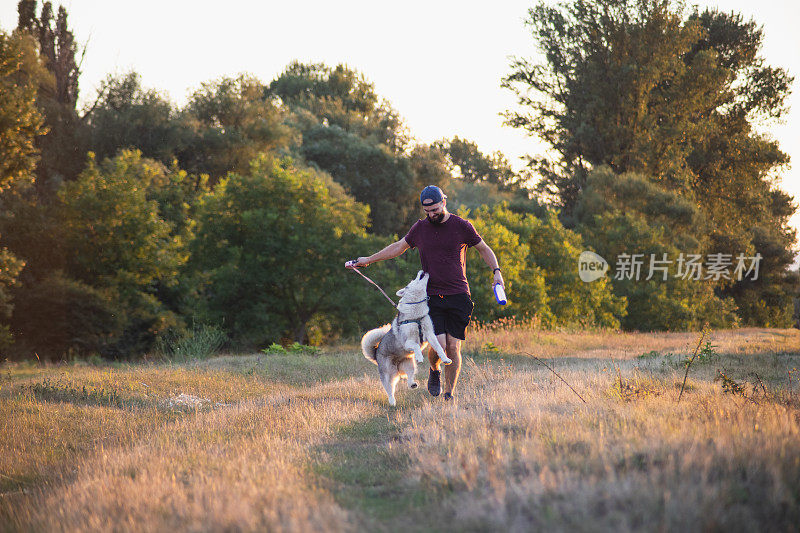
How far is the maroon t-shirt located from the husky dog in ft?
0.52

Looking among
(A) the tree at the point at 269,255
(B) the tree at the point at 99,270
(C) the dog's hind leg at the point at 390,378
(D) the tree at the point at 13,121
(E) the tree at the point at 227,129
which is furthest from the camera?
(E) the tree at the point at 227,129

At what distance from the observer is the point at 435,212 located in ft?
24.4

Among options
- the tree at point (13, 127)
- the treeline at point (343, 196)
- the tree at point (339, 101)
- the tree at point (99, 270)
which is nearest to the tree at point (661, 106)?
the treeline at point (343, 196)

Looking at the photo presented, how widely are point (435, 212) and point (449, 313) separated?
4.13ft

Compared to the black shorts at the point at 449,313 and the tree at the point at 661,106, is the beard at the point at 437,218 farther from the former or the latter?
the tree at the point at 661,106

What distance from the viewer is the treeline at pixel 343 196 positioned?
24.9 m

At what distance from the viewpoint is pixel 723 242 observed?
42.0 meters

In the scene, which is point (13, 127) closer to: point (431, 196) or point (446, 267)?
point (431, 196)

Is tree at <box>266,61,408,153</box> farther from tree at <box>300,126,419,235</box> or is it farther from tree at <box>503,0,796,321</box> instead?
tree at <box>503,0,796,321</box>

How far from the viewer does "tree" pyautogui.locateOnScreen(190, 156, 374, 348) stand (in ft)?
86.0

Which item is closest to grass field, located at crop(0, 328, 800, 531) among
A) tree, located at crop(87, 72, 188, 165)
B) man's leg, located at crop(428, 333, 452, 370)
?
man's leg, located at crop(428, 333, 452, 370)

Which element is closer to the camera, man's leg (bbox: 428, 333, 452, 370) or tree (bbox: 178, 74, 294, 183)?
man's leg (bbox: 428, 333, 452, 370)

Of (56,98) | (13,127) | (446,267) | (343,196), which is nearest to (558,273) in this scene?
(343,196)

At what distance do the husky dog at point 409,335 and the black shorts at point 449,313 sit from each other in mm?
144
